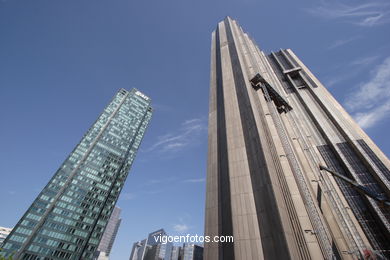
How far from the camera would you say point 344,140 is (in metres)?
45.5

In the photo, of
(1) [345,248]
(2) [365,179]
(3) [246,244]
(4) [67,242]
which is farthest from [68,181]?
(2) [365,179]

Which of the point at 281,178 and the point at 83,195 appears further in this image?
the point at 83,195

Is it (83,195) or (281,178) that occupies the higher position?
(83,195)

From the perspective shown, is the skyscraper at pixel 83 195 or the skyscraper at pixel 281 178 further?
the skyscraper at pixel 83 195

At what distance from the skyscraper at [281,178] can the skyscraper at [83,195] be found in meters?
88.9

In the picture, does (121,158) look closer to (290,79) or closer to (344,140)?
(290,79)

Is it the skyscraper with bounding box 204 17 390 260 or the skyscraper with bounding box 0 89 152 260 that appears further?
the skyscraper with bounding box 0 89 152 260

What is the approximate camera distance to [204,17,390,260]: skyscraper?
17.3 meters

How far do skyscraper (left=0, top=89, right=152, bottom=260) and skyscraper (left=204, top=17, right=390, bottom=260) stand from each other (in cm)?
8894

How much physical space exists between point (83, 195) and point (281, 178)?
103373 mm

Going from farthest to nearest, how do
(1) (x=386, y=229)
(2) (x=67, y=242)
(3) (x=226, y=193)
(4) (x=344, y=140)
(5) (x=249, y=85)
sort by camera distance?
(2) (x=67, y=242)
(4) (x=344, y=140)
(5) (x=249, y=85)
(1) (x=386, y=229)
(3) (x=226, y=193)

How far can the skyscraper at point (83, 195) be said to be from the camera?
Answer: 75.8 m

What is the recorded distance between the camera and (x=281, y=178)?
66.9ft

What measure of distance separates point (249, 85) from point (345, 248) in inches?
1072
